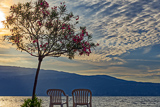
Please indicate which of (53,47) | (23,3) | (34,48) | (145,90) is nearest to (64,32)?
(53,47)

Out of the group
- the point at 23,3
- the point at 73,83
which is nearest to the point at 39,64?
the point at 23,3

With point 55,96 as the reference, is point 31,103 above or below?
below

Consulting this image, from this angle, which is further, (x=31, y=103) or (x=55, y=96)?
(x=55, y=96)

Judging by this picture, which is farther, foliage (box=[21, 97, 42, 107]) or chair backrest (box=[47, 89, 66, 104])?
chair backrest (box=[47, 89, 66, 104])

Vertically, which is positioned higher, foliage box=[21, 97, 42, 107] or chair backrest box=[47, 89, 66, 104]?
chair backrest box=[47, 89, 66, 104]

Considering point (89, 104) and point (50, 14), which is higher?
point (50, 14)

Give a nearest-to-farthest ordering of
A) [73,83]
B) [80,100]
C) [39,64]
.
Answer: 1. [80,100]
2. [39,64]
3. [73,83]

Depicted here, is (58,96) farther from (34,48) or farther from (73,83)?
(73,83)

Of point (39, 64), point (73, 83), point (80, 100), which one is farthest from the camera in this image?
point (73, 83)

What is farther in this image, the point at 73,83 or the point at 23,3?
the point at 73,83

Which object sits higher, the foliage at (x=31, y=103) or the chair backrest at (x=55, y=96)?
the chair backrest at (x=55, y=96)

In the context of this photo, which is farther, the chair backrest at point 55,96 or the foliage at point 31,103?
the chair backrest at point 55,96

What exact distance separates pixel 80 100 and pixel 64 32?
259 cm

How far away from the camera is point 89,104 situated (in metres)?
8.31
